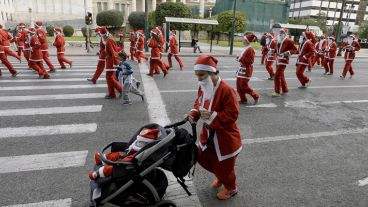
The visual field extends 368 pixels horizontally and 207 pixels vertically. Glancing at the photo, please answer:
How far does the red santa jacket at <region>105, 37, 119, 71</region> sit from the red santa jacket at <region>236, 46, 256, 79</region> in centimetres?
353

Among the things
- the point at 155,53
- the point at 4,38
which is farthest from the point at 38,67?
the point at 155,53

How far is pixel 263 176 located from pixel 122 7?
8368 cm

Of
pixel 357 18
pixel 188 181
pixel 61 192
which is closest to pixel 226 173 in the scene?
pixel 188 181

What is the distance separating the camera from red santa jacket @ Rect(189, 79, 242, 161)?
315cm

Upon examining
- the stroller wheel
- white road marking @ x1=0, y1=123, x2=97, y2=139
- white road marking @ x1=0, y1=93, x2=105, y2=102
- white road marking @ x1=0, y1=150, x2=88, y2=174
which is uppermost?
the stroller wheel

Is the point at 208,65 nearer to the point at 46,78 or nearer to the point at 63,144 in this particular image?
the point at 63,144

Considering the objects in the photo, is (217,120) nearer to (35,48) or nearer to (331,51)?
(35,48)

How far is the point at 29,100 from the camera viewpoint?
8031 mm

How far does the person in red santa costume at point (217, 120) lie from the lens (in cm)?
318

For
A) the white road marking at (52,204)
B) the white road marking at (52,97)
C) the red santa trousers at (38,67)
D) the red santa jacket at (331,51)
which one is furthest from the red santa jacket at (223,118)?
the red santa jacket at (331,51)

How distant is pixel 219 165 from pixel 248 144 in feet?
7.03

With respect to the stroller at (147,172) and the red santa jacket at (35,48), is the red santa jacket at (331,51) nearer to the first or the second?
the red santa jacket at (35,48)

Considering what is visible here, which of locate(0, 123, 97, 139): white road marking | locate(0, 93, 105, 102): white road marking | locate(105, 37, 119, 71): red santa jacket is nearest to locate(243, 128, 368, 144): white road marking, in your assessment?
locate(0, 123, 97, 139): white road marking

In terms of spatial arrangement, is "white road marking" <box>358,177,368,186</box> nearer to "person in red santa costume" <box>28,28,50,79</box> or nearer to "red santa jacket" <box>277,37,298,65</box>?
"red santa jacket" <box>277,37,298,65</box>
